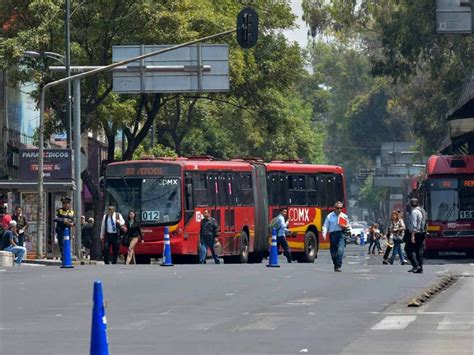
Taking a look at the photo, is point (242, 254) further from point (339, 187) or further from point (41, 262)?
point (41, 262)

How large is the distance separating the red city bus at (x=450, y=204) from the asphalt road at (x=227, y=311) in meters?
18.3

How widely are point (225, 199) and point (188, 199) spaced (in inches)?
90.0

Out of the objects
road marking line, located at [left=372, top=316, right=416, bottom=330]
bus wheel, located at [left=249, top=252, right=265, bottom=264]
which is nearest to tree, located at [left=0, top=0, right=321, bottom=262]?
bus wheel, located at [left=249, top=252, right=265, bottom=264]

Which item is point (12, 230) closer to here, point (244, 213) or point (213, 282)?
point (244, 213)

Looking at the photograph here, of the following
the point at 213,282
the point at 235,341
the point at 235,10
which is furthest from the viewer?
the point at 235,10

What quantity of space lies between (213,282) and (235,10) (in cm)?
3508

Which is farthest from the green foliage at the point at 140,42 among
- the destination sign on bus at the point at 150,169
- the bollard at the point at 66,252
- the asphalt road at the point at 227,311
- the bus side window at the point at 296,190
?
the asphalt road at the point at 227,311

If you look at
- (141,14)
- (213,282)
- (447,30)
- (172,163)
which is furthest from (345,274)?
(141,14)

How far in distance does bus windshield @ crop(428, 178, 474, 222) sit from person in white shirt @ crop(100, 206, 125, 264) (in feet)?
48.6

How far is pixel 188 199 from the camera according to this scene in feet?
152

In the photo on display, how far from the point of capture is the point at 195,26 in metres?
59.6

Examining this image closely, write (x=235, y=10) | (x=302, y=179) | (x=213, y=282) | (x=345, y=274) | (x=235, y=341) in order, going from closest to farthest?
1. (x=235, y=341)
2. (x=213, y=282)
3. (x=345, y=274)
4. (x=302, y=179)
5. (x=235, y=10)

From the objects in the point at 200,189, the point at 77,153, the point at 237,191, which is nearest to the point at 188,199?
the point at 200,189

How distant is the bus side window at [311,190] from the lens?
2056 inches
